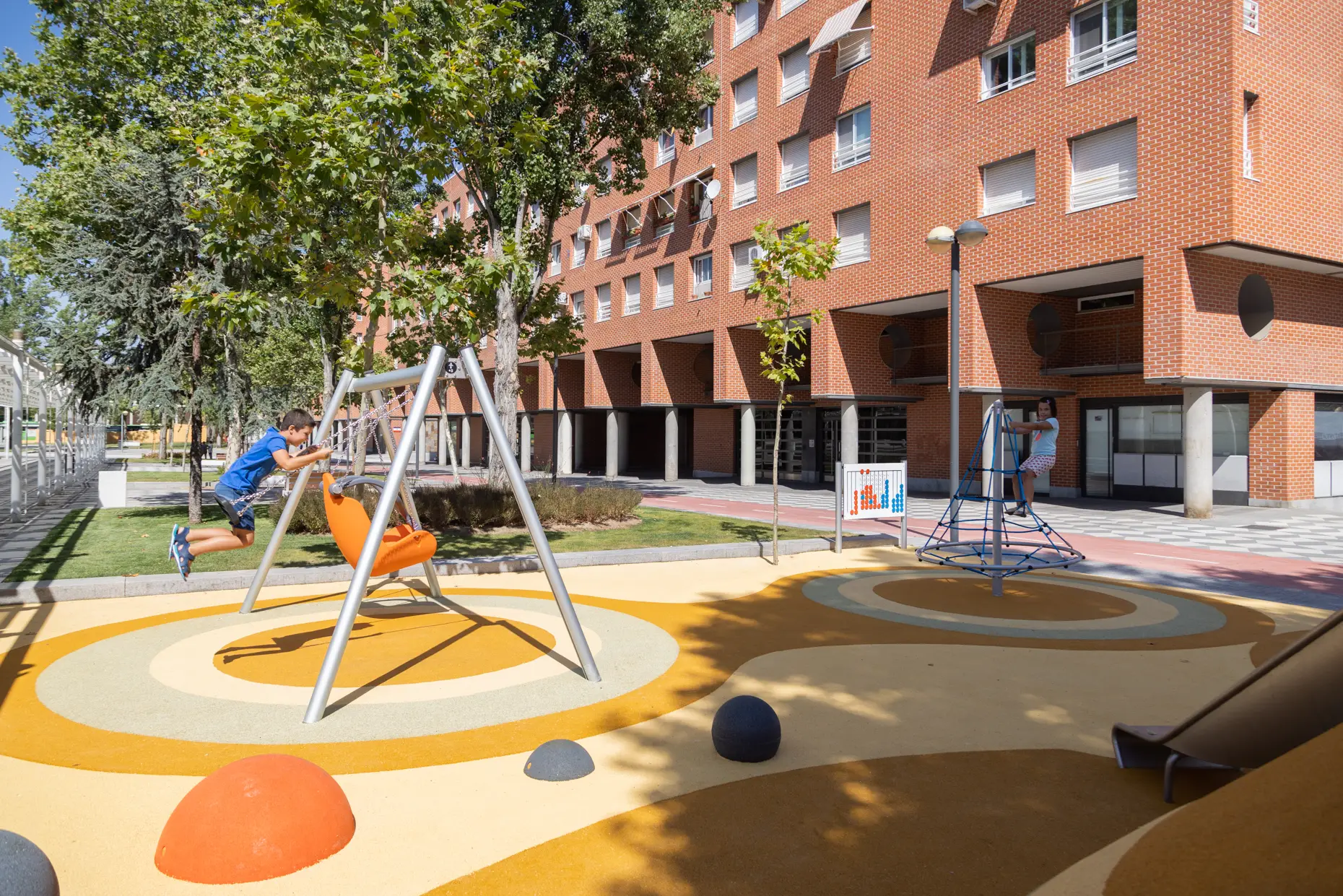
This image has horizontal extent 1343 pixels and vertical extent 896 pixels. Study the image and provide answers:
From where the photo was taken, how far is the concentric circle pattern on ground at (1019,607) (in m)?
7.23

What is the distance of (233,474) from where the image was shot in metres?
7.14

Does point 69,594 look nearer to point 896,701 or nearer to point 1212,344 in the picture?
point 896,701

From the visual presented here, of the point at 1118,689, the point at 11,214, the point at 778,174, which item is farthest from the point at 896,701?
the point at 11,214

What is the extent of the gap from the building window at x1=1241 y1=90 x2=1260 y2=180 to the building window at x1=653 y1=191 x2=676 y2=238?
2069 cm

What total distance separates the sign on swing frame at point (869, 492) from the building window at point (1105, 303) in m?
14.1

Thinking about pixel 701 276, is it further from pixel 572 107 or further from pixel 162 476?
pixel 162 476

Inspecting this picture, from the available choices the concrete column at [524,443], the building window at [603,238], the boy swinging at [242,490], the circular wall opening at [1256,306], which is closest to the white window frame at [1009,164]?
the circular wall opening at [1256,306]

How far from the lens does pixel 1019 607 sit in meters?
8.29

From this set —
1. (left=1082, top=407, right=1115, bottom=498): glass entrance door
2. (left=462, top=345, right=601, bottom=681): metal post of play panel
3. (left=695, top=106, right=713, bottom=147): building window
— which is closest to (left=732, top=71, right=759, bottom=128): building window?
(left=695, top=106, right=713, bottom=147): building window

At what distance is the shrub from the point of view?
14453mm

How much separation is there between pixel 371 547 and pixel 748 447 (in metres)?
26.4

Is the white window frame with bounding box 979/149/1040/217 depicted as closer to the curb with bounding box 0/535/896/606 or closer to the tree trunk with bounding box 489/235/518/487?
the tree trunk with bounding box 489/235/518/487

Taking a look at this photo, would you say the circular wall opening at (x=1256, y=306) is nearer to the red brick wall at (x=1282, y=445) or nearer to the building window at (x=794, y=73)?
the red brick wall at (x=1282, y=445)

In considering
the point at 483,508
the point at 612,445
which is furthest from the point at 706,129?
the point at 483,508
